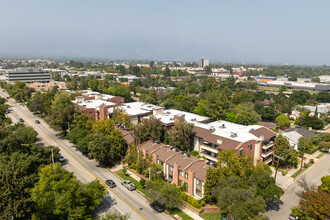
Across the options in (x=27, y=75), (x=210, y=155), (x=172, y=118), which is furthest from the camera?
(x=27, y=75)

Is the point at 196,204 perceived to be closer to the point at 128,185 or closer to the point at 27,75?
the point at 128,185

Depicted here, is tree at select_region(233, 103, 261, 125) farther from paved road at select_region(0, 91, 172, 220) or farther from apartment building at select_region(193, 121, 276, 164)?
paved road at select_region(0, 91, 172, 220)

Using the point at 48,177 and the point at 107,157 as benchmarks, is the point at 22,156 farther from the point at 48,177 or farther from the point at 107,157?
the point at 107,157

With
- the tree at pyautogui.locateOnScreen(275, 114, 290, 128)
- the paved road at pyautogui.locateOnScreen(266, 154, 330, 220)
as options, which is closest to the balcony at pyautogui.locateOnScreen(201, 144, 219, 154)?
the paved road at pyautogui.locateOnScreen(266, 154, 330, 220)

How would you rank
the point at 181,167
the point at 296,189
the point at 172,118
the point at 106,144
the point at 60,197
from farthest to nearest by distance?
the point at 172,118, the point at 106,144, the point at 296,189, the point at 181,167, the point at 60,197

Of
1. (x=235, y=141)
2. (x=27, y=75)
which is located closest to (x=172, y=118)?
(x=235, y=141)

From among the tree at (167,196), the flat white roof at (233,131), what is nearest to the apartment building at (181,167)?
the tree at (167,196)

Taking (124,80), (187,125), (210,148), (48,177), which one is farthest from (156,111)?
(124,80)
